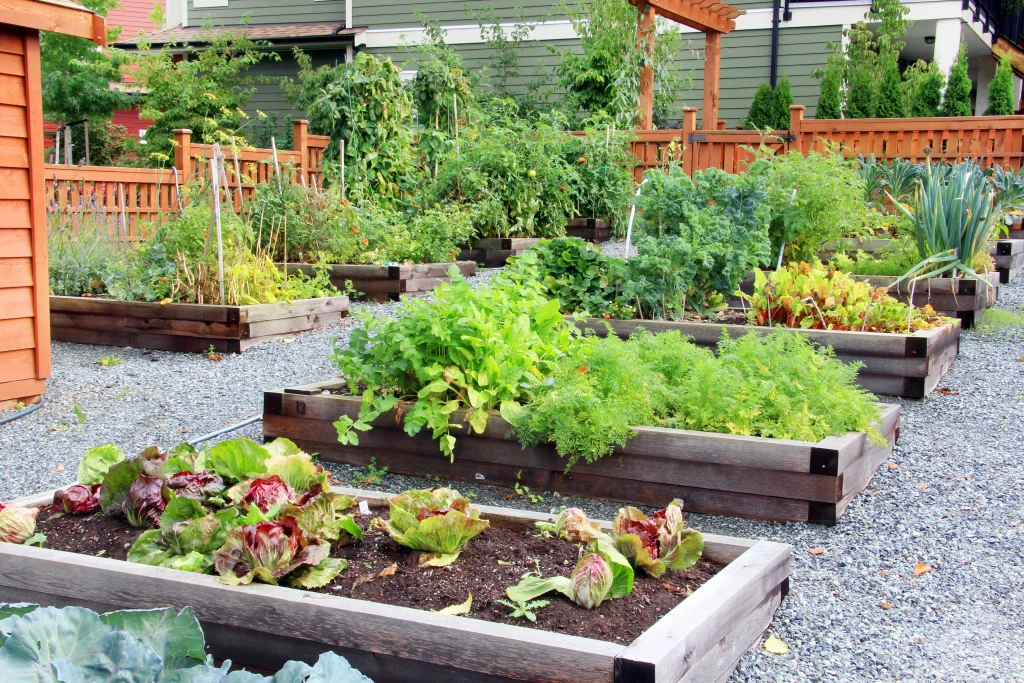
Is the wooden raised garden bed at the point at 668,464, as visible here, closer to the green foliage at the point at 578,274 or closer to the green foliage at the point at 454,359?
the green foliage at the point at 454,359

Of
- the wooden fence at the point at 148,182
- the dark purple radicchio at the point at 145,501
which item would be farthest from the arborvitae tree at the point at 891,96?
the dark purple radicchio at the point at 145,501

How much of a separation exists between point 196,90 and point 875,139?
461 inches

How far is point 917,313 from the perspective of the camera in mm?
5438

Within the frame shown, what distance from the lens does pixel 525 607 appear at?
220 cm

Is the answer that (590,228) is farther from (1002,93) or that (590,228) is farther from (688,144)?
(1002,93)

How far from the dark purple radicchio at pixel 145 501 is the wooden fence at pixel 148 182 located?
18.8 ft

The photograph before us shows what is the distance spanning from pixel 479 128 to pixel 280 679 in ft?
35.5

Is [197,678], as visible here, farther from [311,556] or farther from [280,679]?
[311,556]

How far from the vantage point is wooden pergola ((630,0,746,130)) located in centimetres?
1228

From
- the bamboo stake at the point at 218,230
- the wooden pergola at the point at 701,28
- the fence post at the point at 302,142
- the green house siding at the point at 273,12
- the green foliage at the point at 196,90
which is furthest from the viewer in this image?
the green house siding at the point at 273,12

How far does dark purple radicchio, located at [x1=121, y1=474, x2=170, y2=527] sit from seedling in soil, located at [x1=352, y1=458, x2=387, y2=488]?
3.59 feet

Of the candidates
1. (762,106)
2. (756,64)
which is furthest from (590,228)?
(756,64)

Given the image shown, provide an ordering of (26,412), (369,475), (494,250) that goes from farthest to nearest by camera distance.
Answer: (494,250)
(26,412)
(369,475)

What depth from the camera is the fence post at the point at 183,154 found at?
9.53 meters
